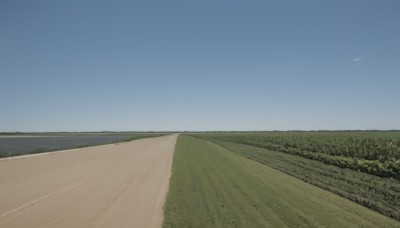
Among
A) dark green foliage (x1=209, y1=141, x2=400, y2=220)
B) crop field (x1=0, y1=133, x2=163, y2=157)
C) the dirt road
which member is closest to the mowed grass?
dark green foliage (x1=209, y1=141, x2=400, y2=220)

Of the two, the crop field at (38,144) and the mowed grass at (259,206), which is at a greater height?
the crop field at (38,144)

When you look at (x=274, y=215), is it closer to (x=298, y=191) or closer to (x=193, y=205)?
(x=193, y=205)

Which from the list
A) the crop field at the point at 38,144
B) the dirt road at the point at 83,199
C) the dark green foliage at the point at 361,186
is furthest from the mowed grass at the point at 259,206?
the crop field at the point at 38,144

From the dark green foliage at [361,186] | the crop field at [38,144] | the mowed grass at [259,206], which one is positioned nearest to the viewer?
the mowed grass at [259,206]

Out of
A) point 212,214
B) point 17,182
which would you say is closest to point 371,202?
→ point 212,214

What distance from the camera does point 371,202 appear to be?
11172 millimetres

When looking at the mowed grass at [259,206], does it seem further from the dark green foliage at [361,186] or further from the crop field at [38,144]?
the crop field at [38,144]

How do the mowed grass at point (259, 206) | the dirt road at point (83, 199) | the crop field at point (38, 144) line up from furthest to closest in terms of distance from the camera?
the crop field at point (38, 144), the dirt road at point (83, 199), the mowed grass at point (259, 206)

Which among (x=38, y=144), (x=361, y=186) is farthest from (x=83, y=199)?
(x=38, y=144)

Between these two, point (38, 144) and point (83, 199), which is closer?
point (83, 199)

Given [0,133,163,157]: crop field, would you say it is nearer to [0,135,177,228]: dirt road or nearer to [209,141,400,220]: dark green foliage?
[0,135,177,228]: dirt road

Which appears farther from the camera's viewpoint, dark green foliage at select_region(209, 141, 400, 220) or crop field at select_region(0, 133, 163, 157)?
crop field at select_region(0, 133, 163, 157)

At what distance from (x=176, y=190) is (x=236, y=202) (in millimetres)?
3373

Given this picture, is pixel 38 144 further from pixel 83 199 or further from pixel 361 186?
pixel 361 186
